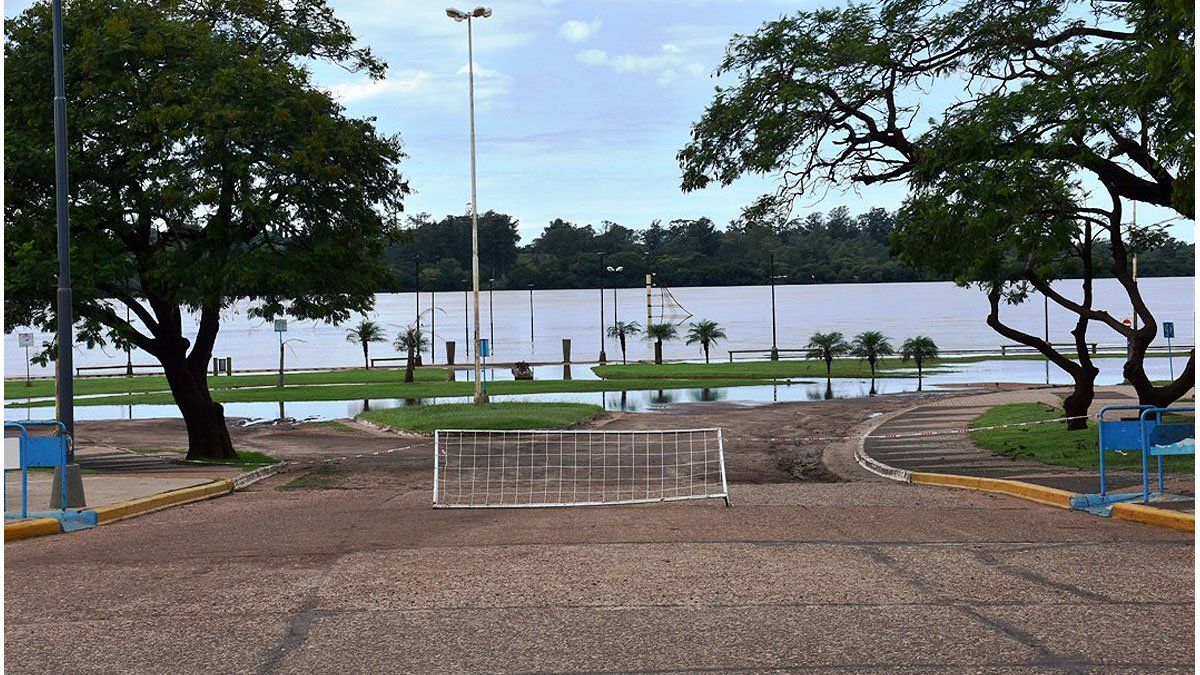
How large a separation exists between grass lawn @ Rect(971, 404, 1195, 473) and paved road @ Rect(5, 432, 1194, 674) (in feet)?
16.8

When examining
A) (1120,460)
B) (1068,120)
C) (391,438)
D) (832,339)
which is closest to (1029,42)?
(1068,120)

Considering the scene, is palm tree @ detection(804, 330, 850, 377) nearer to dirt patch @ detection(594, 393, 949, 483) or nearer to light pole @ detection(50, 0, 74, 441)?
dirt patch @ detection(594, 393, 949, 483)

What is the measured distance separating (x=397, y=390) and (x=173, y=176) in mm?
27413

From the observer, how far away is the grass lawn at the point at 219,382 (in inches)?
2131

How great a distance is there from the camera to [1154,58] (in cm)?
1494

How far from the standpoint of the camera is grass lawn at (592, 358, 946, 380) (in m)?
56.7

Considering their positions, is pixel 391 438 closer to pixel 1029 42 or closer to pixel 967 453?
pixel 967 453

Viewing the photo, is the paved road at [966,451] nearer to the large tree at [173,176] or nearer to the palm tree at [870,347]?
the large tree at [173,176]

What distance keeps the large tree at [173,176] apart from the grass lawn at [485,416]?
21.5 feet

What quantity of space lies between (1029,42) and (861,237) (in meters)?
167

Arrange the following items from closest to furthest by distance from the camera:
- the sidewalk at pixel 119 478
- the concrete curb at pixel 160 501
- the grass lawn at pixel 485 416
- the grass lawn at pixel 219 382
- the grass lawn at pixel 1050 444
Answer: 1. the concrete curb at pixel 160 501
2. the sidewalk at pixel 119 478
3. the grass lawn at pixel 1050 444
4. the grass lawn at pixel 485 416
5. the grass lawn at pixel 219 382

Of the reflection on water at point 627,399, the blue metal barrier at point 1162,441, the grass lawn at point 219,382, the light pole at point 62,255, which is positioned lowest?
the reflection on water at point 627,399

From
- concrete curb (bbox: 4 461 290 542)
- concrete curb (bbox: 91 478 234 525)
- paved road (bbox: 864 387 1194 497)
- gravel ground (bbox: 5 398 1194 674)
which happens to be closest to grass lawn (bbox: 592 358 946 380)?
paved road (bbox: 864 387 1194 497)

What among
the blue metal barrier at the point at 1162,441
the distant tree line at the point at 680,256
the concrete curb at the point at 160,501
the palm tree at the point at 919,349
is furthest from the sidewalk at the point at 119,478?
the distant tree line at the point at 680,256
